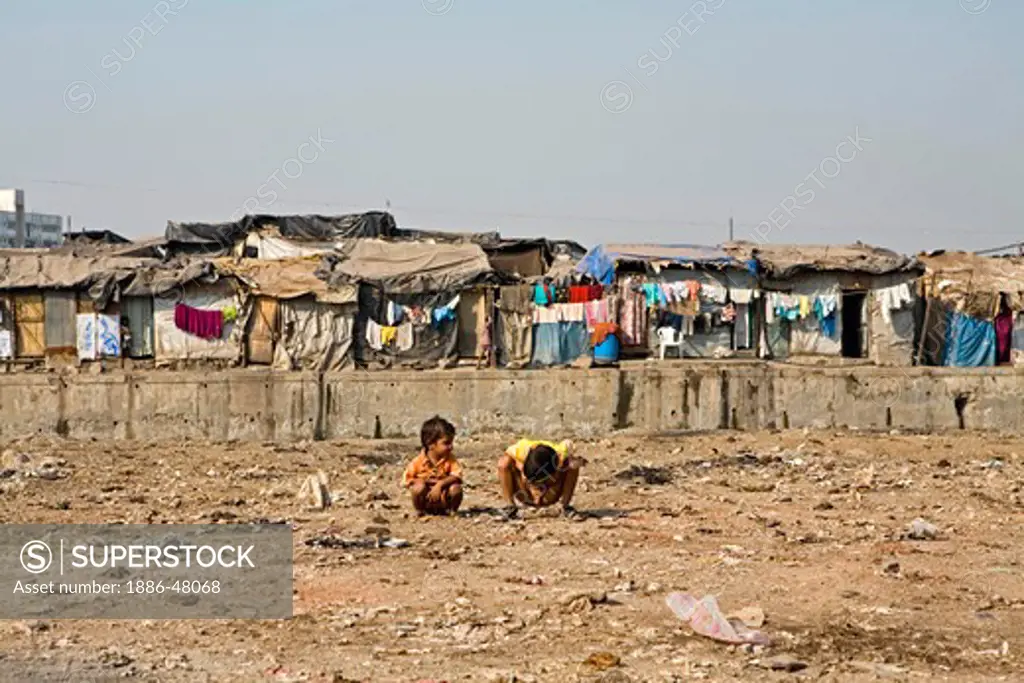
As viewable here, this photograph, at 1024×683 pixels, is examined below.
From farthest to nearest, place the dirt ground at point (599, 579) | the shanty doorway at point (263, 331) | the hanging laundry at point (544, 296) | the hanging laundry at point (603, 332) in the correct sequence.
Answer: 1. the shanty doorway at point (263, 331)
2. the hanging laundry at point (544, 296)
3. the hanging laundry at point (603, 332)
4. the dirt ground at point (599, 579)

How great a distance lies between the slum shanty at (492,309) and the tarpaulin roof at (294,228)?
6.03ft

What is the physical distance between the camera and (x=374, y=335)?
80.1ft

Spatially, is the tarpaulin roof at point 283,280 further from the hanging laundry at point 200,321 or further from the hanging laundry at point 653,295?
the hanging laundry at point 653,295

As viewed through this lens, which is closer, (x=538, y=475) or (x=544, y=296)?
(x=538, y=475)

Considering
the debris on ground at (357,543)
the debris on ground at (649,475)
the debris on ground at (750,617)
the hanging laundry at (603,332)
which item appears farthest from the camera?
the hanging laundry at (603,332)

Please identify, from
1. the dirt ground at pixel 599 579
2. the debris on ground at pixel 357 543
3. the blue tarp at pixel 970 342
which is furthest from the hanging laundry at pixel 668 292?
the debris on ground at pixel 357 543

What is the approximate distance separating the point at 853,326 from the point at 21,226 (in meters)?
31.6

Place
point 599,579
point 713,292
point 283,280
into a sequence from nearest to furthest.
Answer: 1. point 599,579
2. point 713,292
3. point 283,280

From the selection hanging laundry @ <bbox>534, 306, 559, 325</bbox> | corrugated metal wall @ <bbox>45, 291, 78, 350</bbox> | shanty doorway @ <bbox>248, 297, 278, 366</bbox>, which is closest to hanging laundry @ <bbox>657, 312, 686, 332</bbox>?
hanging laundry @ <bbox>534, 306, 559, 325</bbox>

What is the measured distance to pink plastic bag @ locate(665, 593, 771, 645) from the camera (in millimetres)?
7574

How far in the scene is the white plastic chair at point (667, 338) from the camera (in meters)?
23.9

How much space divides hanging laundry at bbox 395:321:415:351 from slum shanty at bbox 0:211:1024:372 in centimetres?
2

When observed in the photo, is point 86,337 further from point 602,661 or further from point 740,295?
point 602,661

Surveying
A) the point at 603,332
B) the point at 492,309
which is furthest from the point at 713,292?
the point at 492,309
